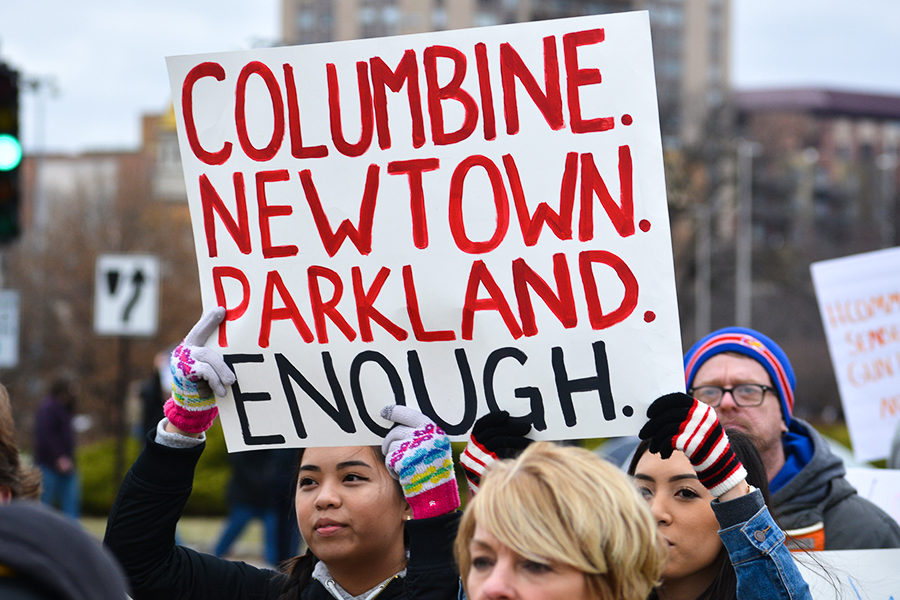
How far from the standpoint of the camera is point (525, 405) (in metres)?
2.92

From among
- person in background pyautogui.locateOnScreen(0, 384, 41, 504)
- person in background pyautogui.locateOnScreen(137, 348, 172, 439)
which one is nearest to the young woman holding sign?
person in background pyautogui.locateOnScreen(0, 384, 41, 504)

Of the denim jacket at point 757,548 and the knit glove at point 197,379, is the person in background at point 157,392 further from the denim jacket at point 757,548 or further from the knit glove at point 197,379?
the denim jacket at point 757,548

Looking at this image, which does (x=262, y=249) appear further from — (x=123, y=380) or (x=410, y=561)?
(x=123, y=380)

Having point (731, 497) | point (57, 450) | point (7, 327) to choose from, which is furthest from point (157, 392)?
point (731, 497)

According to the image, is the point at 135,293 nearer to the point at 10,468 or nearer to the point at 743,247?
the point at 10,468

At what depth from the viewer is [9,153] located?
821 centimetres

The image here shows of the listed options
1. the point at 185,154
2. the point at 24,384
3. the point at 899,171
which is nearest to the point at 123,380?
the point at 185,154

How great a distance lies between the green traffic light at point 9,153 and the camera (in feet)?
26.9

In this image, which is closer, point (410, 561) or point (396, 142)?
point (410, 561)

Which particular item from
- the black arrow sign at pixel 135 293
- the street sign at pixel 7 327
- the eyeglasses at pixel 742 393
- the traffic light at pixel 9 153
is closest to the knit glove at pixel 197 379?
the eyeglasses at pixel 742 393

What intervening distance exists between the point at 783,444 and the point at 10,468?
2.41 metres

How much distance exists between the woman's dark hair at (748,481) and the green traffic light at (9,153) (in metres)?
6.22

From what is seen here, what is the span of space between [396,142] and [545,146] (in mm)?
380

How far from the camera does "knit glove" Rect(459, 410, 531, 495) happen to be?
2729 millimetres
